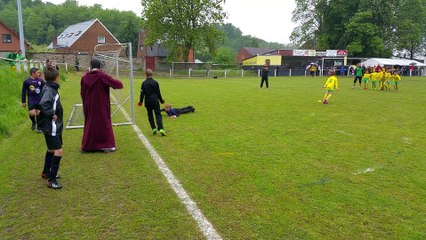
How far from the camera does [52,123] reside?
198 inches

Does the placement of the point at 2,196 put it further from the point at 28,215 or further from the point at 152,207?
the point at 152,207

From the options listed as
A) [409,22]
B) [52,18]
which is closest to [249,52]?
[409,22]

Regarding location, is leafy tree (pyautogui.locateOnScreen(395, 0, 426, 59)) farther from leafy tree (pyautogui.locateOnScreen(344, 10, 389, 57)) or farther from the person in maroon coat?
the person in maroon coat

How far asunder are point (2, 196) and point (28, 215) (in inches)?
34.3

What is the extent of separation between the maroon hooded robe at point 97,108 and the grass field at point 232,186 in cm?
32

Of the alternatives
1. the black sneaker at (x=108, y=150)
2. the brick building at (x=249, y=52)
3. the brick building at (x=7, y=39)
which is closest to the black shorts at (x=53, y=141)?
the black sneaker at (x=108, y=150)

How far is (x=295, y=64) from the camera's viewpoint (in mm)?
51500

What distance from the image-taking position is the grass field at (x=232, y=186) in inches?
151

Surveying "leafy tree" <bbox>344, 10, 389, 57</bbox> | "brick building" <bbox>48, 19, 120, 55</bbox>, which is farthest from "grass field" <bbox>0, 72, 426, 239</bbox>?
"brick building" <bbox>48, 19, 120, 55</bbox>

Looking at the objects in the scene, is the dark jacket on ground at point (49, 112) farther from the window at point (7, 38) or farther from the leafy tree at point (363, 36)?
the window at point (7, 38)

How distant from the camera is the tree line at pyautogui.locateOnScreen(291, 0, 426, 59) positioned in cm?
5566

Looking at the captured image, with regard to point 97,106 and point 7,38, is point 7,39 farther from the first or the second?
point 97,106

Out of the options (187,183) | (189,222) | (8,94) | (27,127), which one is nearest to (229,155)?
(187,183)

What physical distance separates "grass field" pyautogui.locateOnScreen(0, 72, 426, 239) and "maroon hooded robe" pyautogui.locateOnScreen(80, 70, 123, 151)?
0.32 metres
